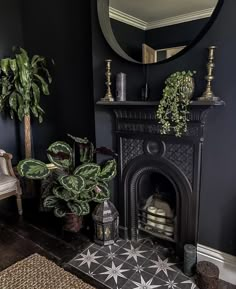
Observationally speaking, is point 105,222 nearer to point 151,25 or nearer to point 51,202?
point 51,202

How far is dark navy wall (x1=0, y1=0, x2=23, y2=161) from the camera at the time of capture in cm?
292

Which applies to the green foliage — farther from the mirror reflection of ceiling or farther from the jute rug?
the jute rug

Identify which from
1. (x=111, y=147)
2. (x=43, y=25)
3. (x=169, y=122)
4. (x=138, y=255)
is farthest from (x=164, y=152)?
(x=43, y=25)

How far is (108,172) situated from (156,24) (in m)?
1.20

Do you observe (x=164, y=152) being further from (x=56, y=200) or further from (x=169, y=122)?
(x=56, y=200)

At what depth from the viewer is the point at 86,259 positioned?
197 centimetres

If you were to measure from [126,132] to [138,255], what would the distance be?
3.38ft

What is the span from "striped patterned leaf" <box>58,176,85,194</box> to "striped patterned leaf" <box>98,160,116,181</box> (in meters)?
0.23

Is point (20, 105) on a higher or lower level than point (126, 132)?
higher

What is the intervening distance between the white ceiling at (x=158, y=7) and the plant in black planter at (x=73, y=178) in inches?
42.6

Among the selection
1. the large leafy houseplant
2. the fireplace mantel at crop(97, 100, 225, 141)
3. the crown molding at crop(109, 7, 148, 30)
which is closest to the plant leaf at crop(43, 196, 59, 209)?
the fireplace mantel at crop(97, 100, 225, 141)

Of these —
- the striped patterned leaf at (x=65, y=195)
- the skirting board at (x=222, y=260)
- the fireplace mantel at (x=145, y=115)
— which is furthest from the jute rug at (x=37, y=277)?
the fireplace mantel at (x=145, y=115)

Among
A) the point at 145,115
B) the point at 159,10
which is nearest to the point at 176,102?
the point at 145,115

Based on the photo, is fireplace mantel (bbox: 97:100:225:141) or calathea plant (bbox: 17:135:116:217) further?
calathea plant (bbox: 17:135:116:217)
